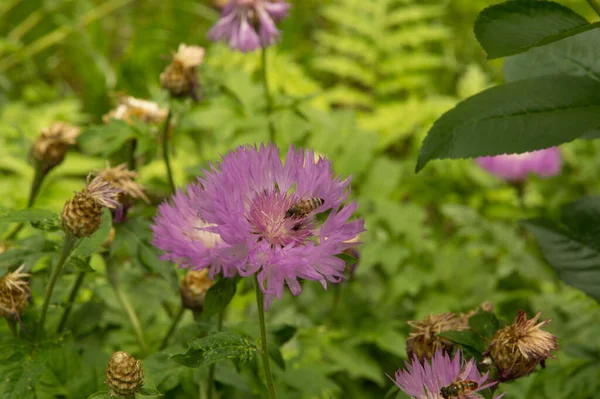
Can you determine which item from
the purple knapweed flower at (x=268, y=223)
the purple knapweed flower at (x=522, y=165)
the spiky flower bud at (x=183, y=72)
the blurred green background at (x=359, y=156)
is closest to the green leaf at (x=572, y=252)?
the blurred green background at (x=359, y=156)

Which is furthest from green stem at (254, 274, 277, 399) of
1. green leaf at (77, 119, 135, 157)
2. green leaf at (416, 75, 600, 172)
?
Result: green leaf at (77, 119, 135, 157)

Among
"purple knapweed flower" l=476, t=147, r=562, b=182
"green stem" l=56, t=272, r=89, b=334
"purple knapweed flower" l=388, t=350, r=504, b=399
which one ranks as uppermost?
"purple knapweed flower" l=388, t=350, r=504, b=399

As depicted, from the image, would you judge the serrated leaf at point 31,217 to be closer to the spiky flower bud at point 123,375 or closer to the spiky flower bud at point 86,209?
the spiky flower bud at point 86,209

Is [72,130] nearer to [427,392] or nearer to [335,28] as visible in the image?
[427,392]

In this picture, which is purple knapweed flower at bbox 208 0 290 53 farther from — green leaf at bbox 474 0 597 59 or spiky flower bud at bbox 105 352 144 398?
spiky flower bud at bbox 105 352 144 398

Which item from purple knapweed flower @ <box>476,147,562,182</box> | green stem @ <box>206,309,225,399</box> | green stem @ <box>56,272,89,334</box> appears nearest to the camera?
green stem @ <box>206,309,225,399</box>

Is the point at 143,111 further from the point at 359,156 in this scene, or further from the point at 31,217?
the point at 359,156

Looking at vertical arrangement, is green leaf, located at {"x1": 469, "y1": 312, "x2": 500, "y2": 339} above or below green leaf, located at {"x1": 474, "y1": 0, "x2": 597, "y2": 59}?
below
